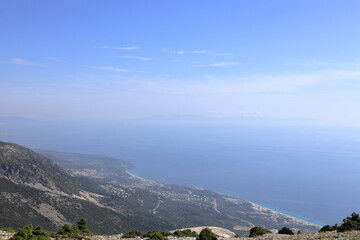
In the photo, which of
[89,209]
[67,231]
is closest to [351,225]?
[67,231]

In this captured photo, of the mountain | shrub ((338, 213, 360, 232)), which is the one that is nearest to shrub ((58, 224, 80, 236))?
shrub ((338, 213, 360, 232))

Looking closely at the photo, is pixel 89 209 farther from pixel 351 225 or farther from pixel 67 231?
pixel 351 225

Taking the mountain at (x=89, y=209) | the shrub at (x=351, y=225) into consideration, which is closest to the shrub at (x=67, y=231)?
the shrub at (x=351, y=225)

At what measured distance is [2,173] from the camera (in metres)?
127

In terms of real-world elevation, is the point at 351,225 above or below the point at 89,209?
above

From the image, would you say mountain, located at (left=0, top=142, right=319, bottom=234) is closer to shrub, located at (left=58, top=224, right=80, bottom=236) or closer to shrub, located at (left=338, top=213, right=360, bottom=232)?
shrub, located at (left=58, top=224, right=80, bottom=236)

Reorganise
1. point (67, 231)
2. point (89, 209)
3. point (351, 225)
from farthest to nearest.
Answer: point (89, 209), point (67, 231), point (351, 225)

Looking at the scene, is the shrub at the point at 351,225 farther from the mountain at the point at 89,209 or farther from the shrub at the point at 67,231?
the mountain at the point at 89,209

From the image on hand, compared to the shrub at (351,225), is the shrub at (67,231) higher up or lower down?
lower down

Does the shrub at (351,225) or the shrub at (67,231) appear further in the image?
the shrub at (351,225)

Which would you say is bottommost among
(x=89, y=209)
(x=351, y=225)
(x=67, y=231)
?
(x=89, y=209)

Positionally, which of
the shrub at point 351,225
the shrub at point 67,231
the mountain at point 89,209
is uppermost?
the shrub at point 351,225

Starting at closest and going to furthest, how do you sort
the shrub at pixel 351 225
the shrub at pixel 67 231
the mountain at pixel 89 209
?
the shrub at pixel 67 231 → the shrub at pixel 351 225 → the mountain at pixel 89 209

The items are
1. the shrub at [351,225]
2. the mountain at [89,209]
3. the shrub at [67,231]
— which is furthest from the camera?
the mountain at [89,209]
